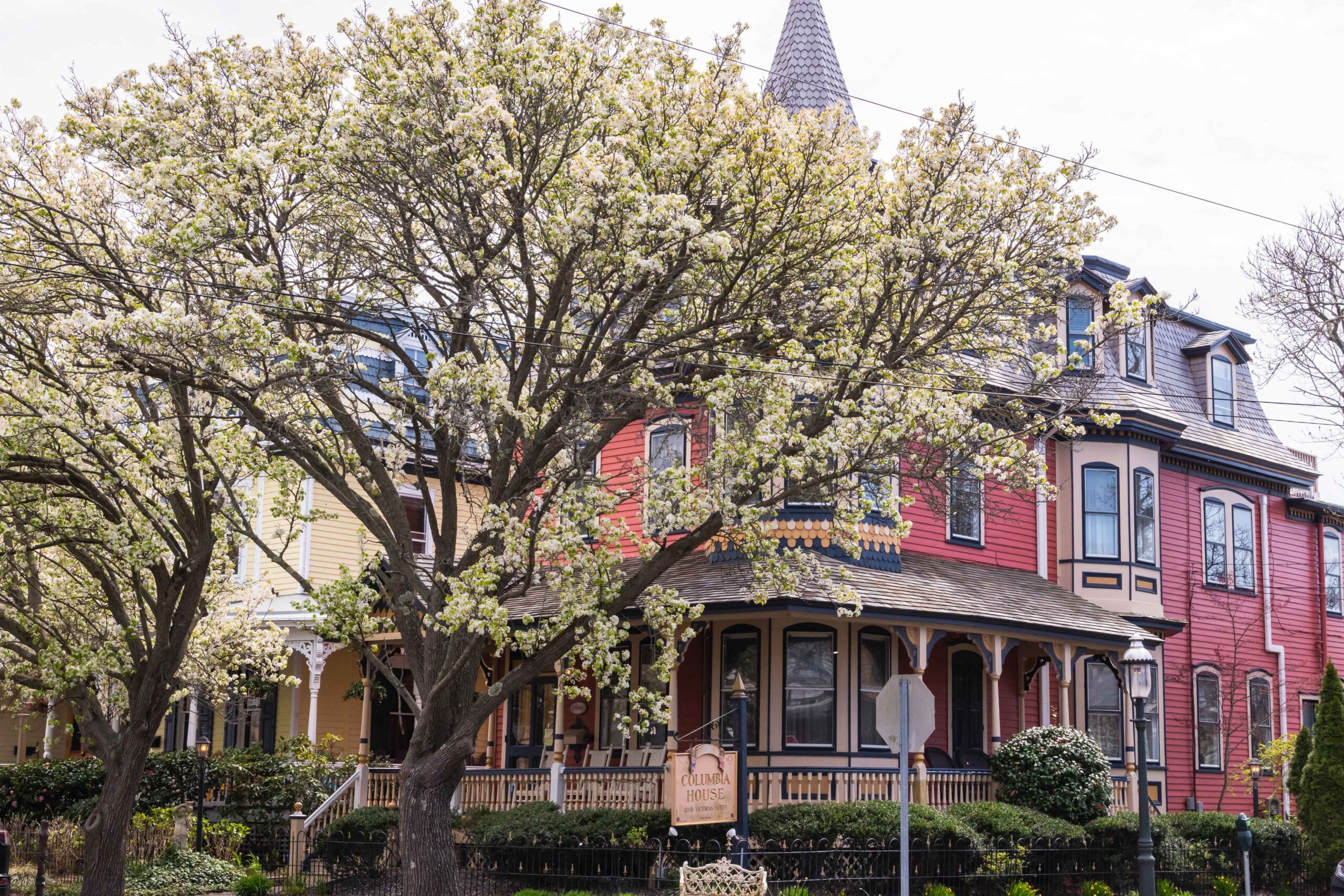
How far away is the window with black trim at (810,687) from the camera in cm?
2172

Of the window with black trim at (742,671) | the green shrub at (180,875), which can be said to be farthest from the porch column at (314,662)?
the window with black trim at (742,671)

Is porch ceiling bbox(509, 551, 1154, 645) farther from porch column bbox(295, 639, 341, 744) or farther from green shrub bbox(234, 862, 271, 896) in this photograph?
porch column bbox(295, 639, 341, 744)

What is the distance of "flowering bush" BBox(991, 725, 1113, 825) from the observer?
2117cm

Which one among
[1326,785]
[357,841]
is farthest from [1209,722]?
[357,841]

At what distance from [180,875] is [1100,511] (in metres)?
17.2

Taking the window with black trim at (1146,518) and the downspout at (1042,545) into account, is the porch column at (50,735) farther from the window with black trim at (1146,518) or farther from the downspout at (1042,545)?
the window with black trim at (1146,518)

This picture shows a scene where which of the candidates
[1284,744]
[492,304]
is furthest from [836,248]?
[1284,744]

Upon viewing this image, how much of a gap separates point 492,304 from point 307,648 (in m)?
14.7

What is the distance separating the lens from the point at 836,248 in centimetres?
1612

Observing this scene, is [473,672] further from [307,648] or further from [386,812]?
[307,648]

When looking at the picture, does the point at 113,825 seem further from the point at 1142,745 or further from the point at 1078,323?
the point at 1078,323

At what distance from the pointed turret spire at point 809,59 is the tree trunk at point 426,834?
15128 millimetres

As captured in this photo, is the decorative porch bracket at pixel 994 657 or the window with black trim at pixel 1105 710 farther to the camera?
the window with black trim at pixel 1105 710

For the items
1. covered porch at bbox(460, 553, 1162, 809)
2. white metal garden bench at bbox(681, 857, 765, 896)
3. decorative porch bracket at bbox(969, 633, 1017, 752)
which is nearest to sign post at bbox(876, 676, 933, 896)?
white metal garden bench at bbox(681, 857, 765, 896)
